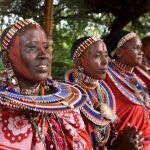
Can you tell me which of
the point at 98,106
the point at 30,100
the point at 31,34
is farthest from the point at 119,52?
the point at 30,100

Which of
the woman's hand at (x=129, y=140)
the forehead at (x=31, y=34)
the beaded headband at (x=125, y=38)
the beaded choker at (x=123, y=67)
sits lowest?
the woman's hand at (x=129, y=140)

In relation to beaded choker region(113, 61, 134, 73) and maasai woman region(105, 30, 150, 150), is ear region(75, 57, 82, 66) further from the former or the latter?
beaded choker region(113, 61, 134, 73)

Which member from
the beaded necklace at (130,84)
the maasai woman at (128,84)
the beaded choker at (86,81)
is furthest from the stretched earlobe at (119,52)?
the beaded choker at (86,81)

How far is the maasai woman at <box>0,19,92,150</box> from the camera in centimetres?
180

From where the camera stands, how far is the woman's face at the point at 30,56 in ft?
6.07

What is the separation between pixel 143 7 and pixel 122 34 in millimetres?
2326

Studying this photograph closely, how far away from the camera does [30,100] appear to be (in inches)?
70.4

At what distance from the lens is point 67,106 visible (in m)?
1.88

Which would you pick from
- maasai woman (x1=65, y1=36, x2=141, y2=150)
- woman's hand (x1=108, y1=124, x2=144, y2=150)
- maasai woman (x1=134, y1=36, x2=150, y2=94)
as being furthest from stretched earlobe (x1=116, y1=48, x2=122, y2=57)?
woman's hand (x1=108, y1=124, x2=144, y2=150)

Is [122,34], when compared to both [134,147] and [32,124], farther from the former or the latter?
[32,124]

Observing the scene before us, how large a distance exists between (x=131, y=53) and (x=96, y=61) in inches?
32.1

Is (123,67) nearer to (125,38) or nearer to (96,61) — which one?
(125,38)

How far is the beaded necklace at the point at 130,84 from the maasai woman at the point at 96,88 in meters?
0.43

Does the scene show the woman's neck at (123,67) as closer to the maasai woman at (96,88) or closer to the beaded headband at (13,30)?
the maasai woman at (96,88)
